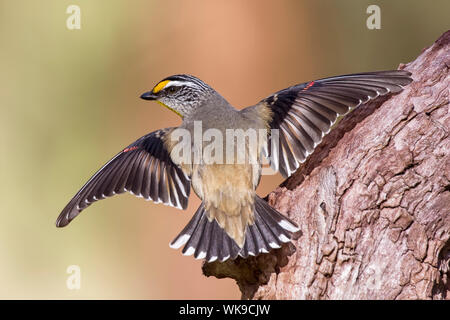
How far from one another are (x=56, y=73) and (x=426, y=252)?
7.16m

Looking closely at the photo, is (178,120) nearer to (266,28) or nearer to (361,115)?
(266,28)

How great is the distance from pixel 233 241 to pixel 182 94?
6.09ft

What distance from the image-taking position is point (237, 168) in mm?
4648

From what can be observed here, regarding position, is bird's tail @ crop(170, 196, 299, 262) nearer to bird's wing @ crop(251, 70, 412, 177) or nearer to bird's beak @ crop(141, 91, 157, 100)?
bird's wing @ crop(251, 70, 412, 177)

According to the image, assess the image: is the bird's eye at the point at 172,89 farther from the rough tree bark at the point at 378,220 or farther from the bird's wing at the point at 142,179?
the rough tree bark at the point at 378,220

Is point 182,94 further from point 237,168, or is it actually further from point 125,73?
point 125,73

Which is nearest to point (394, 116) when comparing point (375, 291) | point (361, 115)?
point (361, 115)

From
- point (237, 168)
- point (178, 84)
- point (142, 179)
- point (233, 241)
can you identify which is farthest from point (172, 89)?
point (233, 241)

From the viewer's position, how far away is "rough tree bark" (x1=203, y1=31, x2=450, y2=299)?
4148 mm

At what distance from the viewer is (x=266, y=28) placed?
10016 mm

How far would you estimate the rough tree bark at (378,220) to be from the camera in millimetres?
4148

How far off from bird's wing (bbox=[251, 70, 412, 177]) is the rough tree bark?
0.17 meters

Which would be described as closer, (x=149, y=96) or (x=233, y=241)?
(x=233, y=241)
